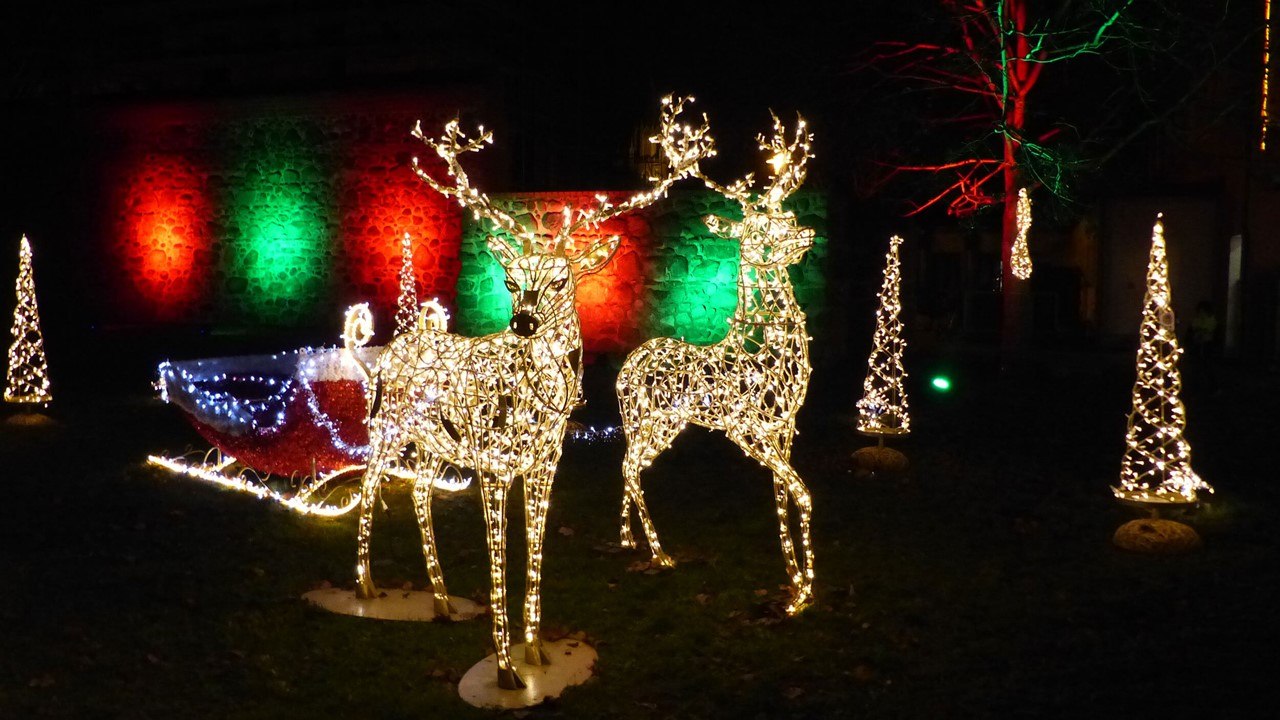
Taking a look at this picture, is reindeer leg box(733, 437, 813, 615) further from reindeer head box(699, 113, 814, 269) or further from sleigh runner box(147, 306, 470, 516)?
sleigh runner box(147, 306, 470, 516)

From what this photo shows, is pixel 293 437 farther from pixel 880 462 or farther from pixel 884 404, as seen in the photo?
pixel 884 404

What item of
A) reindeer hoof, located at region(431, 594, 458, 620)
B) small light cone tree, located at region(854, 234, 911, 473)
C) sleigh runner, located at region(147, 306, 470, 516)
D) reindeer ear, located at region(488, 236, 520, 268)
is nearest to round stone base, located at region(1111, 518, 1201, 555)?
small light cone tree, located at region(854, 234, 911, 473)

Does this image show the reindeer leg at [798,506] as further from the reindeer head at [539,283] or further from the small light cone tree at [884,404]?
the small light cone tree at [884,404]

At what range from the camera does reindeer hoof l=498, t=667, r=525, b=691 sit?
15.6ft

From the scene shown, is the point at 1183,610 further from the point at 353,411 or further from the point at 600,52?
the point at 600,52

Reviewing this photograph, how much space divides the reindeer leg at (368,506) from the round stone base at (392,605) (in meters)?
0.07

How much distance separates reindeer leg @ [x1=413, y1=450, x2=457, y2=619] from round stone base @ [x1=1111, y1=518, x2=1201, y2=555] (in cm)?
432

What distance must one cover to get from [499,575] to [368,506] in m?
→ 1.39

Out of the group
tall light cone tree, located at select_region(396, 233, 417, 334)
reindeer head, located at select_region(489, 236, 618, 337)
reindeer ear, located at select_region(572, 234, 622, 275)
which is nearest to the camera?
reindeer head, located at select_region(489, 236, 618, 337)

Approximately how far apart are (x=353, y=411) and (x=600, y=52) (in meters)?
14.9

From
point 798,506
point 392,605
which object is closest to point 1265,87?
point 798,506

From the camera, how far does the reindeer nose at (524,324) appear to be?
4.73 meters

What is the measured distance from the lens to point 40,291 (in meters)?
20.3

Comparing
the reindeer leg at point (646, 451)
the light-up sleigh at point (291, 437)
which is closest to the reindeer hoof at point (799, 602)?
the reindeer leg at point (646, 451)
